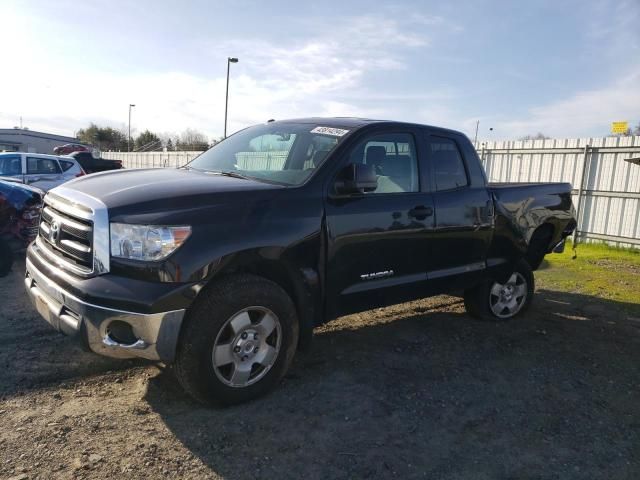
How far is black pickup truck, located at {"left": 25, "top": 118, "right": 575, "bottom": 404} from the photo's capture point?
113 inches

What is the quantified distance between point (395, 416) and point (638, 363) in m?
2.76

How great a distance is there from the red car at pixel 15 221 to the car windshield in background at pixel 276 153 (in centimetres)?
350

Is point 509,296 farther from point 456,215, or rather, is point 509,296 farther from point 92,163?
point 92,163

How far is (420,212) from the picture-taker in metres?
4.17

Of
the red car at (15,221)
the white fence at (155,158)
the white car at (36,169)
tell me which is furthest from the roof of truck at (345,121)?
the white fence at (155,158)

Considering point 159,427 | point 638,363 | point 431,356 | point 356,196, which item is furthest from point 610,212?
point 159,427

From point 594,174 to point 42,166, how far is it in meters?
13.4

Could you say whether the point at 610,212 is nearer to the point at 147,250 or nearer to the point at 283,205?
the point at 283,205

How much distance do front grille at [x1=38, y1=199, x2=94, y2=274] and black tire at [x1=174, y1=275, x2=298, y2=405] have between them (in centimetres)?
74

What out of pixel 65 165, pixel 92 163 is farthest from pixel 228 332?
pixel 92 163

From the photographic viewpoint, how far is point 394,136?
4250 mm

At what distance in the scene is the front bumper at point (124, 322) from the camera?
2824 mm

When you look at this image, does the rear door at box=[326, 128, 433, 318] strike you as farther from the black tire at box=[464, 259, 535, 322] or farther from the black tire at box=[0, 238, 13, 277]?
the black tire at box=[0, 238, 13, 277]

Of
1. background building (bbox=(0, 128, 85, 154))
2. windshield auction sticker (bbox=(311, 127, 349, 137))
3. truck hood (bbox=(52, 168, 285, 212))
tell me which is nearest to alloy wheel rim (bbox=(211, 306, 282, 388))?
truck hood (bbox=(52, 168, 285, 212))
